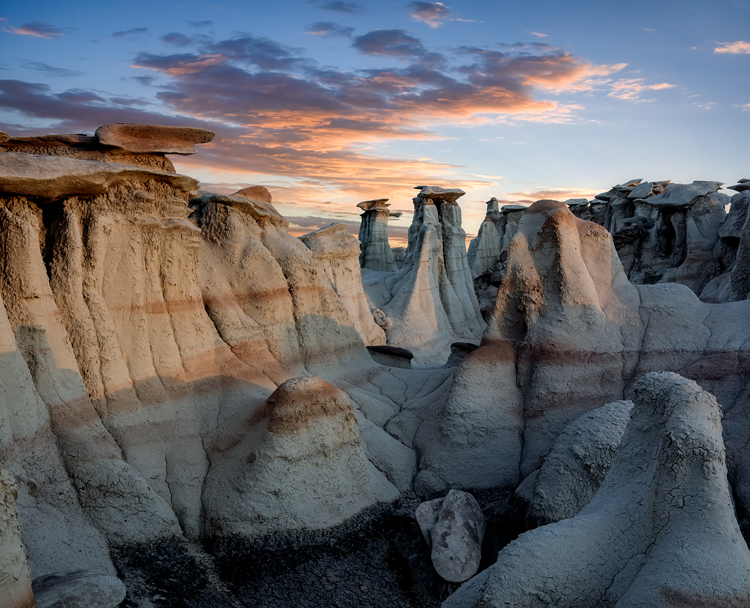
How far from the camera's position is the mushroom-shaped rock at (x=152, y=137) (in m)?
8.13

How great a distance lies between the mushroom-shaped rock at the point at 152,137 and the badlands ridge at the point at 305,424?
34 millimetres

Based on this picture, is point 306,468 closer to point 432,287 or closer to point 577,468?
point 577,468

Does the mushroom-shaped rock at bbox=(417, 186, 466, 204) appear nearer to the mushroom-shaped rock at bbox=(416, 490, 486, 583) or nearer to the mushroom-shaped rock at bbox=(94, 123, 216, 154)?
the mushroom-shaped rock at bbox=(94, 123, 216, 154)

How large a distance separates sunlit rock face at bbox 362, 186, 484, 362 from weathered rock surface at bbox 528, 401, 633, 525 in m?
13.2

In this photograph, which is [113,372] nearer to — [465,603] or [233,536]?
[233,536]

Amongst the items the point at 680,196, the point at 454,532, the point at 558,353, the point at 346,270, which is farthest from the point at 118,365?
the point at 680,196

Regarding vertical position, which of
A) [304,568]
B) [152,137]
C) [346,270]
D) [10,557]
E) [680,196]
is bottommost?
[304,568]

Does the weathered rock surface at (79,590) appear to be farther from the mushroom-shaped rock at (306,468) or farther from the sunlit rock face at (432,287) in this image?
the sunlit rock face at (432,287)

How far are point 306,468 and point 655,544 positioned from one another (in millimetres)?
4175

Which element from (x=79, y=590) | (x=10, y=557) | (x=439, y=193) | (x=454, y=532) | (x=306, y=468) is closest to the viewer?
(x=10, y=557)

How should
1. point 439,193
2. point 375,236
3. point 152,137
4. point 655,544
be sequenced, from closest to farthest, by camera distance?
point 655,544
point 152,137
point 439,193
point 375,236

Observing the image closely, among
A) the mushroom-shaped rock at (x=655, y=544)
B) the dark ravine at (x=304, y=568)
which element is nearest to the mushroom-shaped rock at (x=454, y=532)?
the dark ravine at (x=304, y=568)

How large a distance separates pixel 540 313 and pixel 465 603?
5558mm

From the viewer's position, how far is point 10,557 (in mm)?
4125
